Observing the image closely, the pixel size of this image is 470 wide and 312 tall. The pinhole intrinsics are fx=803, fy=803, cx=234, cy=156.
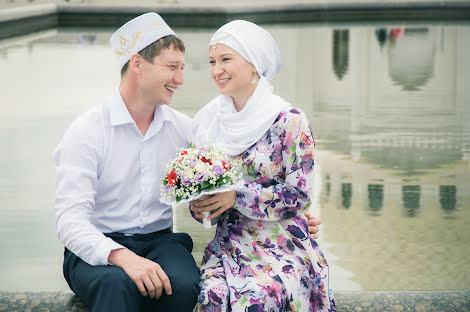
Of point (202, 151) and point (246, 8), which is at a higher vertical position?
point (246, 8)

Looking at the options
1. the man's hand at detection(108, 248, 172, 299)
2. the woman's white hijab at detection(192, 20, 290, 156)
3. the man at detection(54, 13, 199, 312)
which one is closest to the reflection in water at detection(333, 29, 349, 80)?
the woman's white hijab at detection(192, 20, 290, 156)

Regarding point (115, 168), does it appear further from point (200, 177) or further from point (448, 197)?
point (448, 197)

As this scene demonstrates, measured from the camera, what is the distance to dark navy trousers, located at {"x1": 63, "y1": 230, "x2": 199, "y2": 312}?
304 cm

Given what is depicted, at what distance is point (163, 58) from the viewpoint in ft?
11.4

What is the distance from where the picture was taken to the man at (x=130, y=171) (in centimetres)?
321

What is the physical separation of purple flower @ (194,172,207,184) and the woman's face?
0.51 metres

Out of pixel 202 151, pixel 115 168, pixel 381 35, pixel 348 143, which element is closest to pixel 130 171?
pixel 115 168

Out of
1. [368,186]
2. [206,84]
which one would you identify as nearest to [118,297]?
[368,186]

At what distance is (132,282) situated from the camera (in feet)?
10.1

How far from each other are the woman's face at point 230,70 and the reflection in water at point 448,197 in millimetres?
3722

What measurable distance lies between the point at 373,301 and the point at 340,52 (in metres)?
13.5

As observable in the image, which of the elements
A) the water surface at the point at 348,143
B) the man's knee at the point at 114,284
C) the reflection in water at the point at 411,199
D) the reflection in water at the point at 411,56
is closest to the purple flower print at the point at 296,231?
the man's knee at the point at 114,284

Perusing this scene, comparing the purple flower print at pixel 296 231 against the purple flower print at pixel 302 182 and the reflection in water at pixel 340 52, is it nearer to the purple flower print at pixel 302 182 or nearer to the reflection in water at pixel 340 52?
the purple flower print at pixel 302 182

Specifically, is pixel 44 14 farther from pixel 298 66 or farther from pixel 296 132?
pixel 296 132
